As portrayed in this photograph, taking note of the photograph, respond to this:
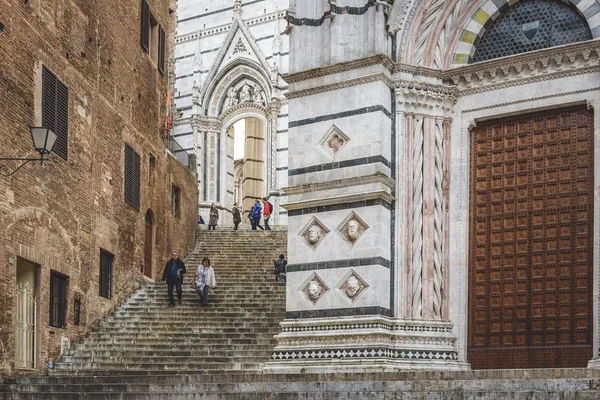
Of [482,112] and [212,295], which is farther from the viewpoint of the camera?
[212,295]

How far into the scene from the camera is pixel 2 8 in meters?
20.7

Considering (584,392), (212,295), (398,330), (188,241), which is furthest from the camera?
(188,241)

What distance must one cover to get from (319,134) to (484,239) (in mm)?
3081

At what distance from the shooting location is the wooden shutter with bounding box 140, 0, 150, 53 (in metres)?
28.6

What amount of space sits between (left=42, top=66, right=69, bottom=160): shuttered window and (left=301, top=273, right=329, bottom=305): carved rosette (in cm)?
756

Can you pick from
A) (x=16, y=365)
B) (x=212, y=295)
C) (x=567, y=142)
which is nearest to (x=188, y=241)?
(x=212, y=295)

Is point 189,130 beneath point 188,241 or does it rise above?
above

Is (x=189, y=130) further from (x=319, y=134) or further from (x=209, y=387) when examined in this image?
(x=209, y=387)

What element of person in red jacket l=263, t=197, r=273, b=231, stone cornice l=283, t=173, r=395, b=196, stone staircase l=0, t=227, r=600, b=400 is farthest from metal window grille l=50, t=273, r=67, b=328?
person in red jacket l=263, t=197, r=273, b=231

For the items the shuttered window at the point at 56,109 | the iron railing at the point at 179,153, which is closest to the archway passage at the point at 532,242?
the shuttered window at the point at 56,109

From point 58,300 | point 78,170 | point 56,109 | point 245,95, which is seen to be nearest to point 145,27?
point 78,170

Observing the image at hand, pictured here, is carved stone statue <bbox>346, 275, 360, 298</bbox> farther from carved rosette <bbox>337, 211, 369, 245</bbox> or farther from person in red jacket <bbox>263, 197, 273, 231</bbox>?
person in red jacket <bbox>263, 197, 273, 231</bbox>

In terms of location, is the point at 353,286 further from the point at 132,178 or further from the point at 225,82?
the point at 225,82

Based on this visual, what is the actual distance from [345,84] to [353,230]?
2.36 metres
